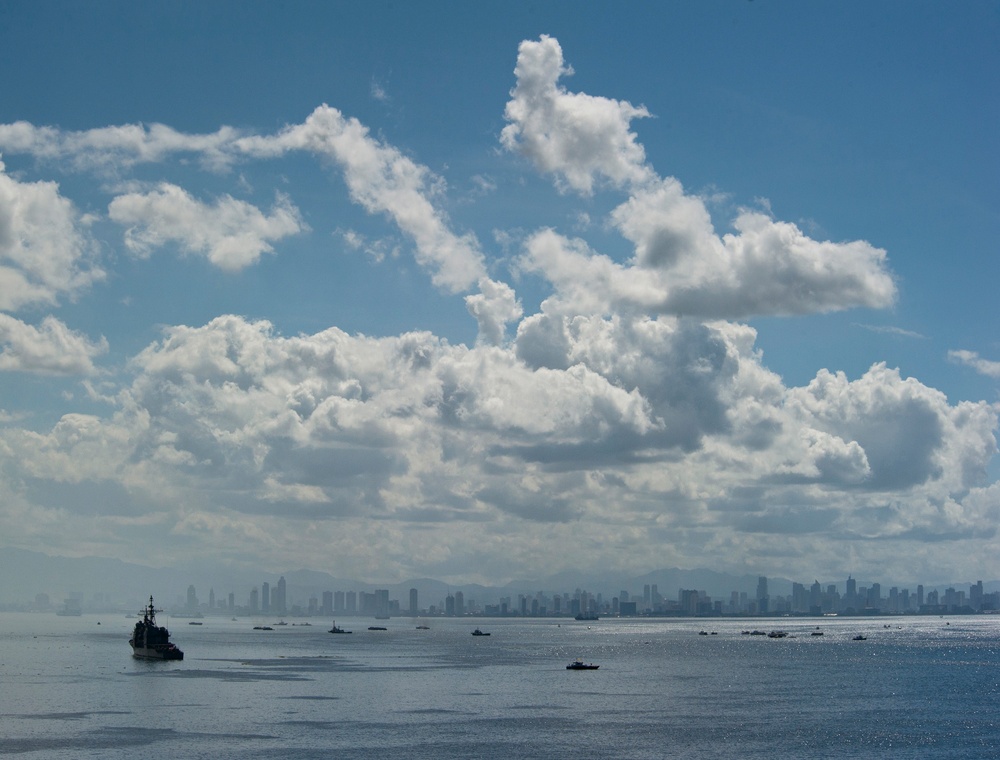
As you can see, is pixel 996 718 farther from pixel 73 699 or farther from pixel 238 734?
pixel 73 699

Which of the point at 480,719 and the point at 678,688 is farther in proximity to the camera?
the point at 678,688

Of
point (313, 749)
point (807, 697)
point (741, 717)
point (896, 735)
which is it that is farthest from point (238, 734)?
point (807, 697)

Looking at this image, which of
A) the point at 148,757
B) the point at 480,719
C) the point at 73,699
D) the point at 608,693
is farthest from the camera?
the point at 608,693

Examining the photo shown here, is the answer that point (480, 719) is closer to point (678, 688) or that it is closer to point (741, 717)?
point (741, 717)

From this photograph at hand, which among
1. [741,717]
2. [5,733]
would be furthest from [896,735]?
[5,733]

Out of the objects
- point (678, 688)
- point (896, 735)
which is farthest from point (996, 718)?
point (678, 688)

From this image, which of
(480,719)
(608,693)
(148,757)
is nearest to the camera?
(148,757)

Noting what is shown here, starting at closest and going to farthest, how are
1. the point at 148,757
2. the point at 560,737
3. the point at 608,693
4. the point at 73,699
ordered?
1. the point at 148,757
2. the point at 560,737
3. the point at 73,699
4. the point at 608,693

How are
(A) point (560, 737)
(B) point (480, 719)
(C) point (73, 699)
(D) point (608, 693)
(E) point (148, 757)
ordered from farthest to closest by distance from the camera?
(D) point (608, 693), (C) point (73, 699), (B) point (480, 719), (A) point (560, 737), (E) point (148, 757)

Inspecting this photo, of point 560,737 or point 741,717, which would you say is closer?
point 560,737
